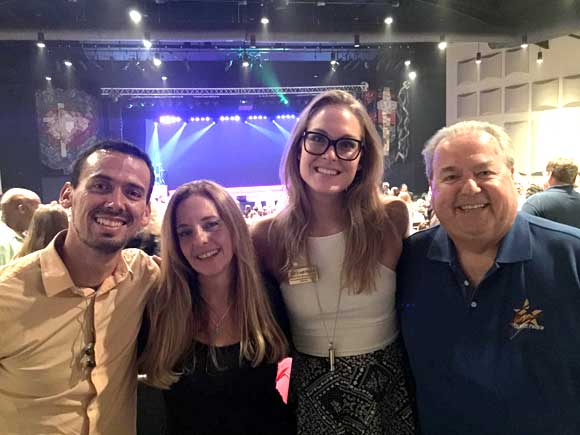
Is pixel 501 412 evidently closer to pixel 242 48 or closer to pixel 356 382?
pixel 356 382

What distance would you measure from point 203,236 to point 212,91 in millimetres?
11527

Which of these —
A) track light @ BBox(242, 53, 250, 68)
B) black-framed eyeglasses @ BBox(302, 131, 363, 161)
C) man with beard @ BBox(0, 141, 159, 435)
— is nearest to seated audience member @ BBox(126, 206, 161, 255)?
man with beard @ BBox(0, 141, 159, 435)

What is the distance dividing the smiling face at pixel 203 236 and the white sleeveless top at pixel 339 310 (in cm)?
31

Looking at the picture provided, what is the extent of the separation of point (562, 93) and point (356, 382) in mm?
10956

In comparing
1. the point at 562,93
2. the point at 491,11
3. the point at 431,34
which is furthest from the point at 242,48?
the point at 562,93

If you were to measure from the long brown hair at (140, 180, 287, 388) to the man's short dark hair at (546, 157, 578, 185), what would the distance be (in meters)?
3.66

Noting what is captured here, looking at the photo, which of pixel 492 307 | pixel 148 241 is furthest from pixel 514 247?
pixel 148 241

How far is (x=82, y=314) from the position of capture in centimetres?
149

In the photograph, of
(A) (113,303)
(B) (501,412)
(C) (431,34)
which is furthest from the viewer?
(C) (431,34)

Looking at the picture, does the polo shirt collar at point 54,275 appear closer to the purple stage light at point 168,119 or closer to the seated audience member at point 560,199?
the seated audience member at point 560,199

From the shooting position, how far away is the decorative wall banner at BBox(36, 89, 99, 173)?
11.4 meters

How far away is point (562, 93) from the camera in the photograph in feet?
34.0

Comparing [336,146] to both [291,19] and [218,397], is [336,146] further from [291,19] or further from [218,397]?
[291,19]

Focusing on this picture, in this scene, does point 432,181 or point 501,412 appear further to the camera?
point 432,181
